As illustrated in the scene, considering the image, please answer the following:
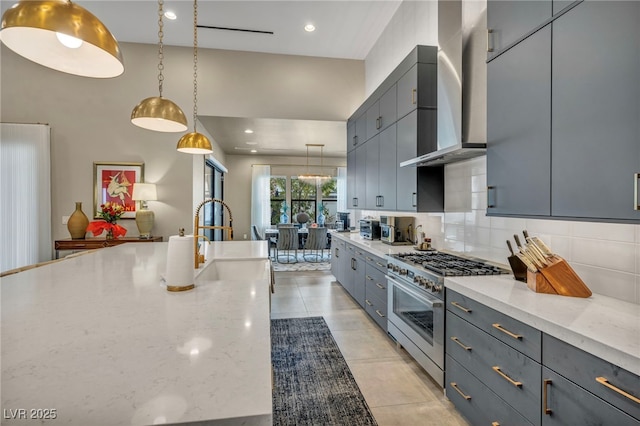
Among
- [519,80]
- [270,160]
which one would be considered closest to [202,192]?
[270,160]

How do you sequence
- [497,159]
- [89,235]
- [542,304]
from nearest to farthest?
1. [542,304]
2. [497,159]
3. [89,235]

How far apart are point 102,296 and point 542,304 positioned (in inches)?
81.3

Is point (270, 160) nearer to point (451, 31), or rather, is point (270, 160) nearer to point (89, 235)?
point (89, 235)

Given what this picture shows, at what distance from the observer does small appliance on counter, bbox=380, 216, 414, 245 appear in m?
3.84

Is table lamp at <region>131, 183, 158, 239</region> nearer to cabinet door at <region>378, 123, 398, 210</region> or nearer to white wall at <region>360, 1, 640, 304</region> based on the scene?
cabinet door at <region>378, 123, 398, 210</region>

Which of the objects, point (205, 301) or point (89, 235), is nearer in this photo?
point (205, 301)

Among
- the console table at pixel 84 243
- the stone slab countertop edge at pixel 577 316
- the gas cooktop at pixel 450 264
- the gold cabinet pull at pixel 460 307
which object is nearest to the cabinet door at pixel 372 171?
the gas cooktop at pixel 450 264

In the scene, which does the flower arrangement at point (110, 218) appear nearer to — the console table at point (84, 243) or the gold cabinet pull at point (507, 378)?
the console table at point (84, 243)

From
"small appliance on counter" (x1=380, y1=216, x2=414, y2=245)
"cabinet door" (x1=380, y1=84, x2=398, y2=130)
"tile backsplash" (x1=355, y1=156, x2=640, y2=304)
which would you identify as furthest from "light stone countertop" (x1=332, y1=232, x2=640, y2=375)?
"cabinet door" (x1=380, y1=84, x2=398, y2=130)

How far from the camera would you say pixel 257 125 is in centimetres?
579

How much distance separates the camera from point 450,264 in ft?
7.71

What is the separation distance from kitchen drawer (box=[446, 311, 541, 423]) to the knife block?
1.30 ft

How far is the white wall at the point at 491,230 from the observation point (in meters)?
1.57

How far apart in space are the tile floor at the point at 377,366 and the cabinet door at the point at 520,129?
1.39m
